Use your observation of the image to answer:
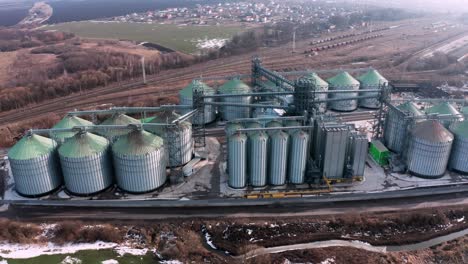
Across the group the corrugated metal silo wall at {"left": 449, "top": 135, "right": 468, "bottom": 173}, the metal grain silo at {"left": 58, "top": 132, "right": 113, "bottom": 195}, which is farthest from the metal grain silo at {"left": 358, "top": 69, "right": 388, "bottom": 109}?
the metal grain silo at {"left": 58, "top": 132, "right": 113, "bottom": 195}

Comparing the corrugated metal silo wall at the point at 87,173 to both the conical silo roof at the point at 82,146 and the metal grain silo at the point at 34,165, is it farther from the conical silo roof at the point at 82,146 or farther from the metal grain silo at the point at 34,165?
the metal grain silo at the point at 34,165

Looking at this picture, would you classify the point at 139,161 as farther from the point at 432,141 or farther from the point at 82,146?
the point at 432,141

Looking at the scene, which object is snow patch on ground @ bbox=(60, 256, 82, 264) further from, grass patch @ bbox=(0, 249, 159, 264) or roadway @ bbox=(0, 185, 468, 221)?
roadway @ bbox=(0, 185, 468, 221)

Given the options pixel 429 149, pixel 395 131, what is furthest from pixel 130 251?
pixel 395 131

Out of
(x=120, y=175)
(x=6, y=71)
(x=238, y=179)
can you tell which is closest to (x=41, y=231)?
(x=120, y=175)

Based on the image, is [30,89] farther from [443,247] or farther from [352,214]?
[443,247]

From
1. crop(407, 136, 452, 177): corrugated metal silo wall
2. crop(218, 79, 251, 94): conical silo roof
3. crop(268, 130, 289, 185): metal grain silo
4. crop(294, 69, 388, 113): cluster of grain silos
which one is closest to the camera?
crop(268, 130, 289, 185): metal grain silo
